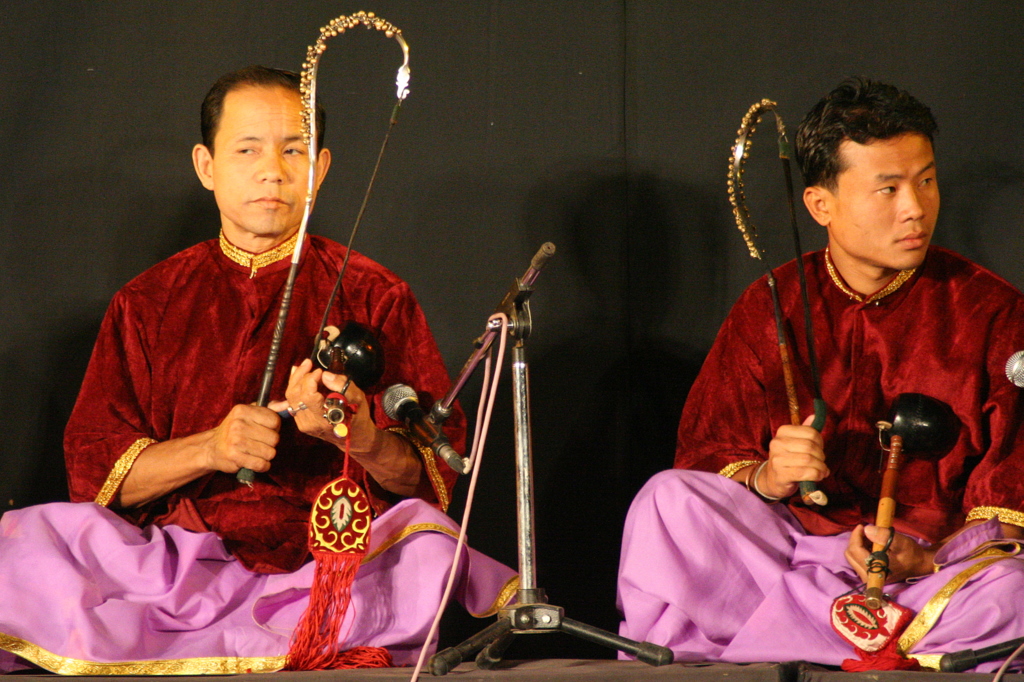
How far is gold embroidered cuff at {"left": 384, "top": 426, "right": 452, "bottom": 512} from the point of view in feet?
9.82

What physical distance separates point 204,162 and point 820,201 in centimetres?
162

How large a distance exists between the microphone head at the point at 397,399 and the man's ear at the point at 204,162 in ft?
3.00

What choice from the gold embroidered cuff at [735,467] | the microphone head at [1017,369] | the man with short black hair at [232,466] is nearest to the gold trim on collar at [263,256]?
the man with short black hair at [232,466]

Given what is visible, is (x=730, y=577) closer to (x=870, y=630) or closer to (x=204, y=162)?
(x=870, y=630)

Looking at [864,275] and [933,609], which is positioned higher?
[864,275]

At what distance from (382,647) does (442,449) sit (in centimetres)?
52

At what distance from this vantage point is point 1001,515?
9.17 ft

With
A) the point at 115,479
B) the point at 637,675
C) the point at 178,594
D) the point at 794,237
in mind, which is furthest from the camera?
the point at 794,237

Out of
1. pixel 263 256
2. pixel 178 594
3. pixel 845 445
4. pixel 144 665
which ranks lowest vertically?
pixel 144 665

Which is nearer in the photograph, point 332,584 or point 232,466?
point 332,584

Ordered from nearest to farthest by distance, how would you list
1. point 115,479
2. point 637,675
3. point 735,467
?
point 637,675
point 115,479
point 735,467

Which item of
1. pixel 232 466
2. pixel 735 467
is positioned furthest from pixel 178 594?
pixel 735 467

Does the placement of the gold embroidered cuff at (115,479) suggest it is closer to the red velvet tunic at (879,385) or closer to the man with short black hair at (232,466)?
the man with short black hair at (232,466)

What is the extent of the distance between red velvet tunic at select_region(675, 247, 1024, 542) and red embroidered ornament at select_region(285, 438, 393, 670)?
36.1 inches
